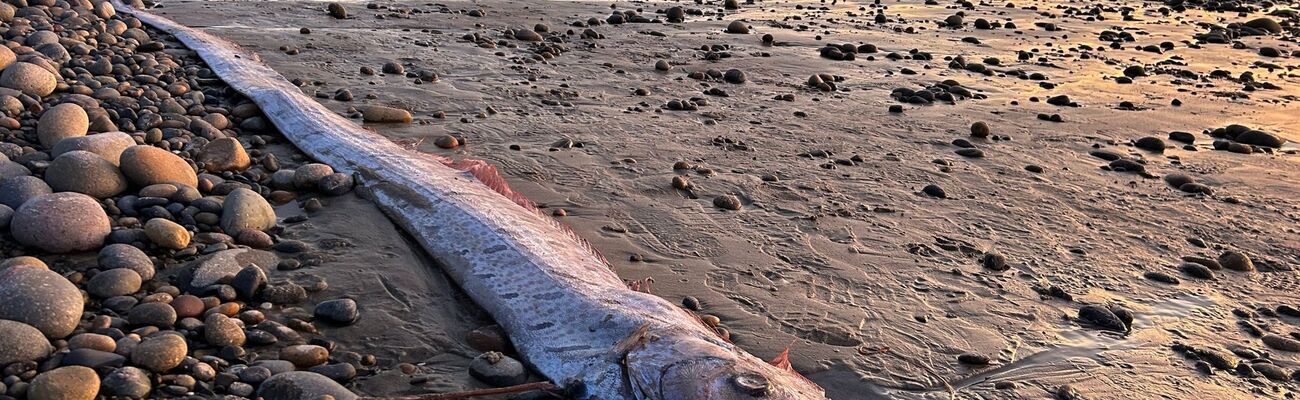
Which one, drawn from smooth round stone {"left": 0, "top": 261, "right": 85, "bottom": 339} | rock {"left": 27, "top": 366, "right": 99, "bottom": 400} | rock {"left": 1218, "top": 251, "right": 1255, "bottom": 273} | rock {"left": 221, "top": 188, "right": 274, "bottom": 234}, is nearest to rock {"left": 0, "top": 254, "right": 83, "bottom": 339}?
smooth round stone {"left": 0, "top": 261, "right": 85, "bottom": 339}

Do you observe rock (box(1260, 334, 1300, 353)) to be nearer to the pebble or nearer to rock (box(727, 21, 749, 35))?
the pebble

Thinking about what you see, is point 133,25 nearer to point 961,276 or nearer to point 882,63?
point 882,63

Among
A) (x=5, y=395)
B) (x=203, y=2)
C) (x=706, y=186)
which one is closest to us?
(x=5, y=395)

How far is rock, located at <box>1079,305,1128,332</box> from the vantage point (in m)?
4.65

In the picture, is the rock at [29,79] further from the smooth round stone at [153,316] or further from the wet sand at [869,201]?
the smooth round stone at [153,316]

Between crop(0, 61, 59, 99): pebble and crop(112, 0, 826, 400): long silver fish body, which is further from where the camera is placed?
crop(0, 61, 59, 99): pebble

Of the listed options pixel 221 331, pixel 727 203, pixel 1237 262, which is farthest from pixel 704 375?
pixel 1237 262

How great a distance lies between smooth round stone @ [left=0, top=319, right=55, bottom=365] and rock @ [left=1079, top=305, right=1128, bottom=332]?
442 cm

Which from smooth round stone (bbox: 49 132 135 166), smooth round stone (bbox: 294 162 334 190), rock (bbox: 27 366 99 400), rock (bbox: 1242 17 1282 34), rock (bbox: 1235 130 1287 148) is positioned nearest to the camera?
rock (bbox: 27 366 99 400)

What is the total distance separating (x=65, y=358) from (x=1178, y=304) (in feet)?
16.3

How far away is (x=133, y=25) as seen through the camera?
1090 centimetres

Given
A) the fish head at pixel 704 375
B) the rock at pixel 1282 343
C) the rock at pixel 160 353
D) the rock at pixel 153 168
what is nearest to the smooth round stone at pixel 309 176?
the rock at pixel 153 168

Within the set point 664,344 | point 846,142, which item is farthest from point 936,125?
point 664,344

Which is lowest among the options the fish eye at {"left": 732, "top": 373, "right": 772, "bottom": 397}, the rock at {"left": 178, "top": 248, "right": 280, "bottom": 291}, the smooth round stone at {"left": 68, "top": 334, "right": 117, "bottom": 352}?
the rock at {"left": 178, "top": 248, "right": 280, "bottom": 291}
